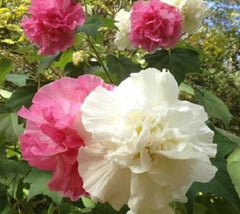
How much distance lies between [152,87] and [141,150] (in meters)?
0.08

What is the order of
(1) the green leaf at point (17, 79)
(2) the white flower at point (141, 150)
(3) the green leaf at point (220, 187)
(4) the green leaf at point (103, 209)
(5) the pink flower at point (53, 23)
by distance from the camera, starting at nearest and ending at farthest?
(2) the white flower at point (141, 150)
(3) the green leaf at point (220, 187)
(4) the green leaf at point (103, 209)
(5) the pink flower at point (53, 23)
(1) the green leaf at point (17, 79)

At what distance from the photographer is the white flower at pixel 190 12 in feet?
3.51

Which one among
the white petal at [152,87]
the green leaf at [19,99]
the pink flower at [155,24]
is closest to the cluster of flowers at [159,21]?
the pink flower at [155,24]

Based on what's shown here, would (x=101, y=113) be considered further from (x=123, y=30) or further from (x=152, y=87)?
(x=123, y=30)

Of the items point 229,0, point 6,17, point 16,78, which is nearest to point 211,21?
point 229,0

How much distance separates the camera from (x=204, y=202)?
0.95 metres

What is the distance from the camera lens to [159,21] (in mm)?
1004

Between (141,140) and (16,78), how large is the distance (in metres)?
0.81

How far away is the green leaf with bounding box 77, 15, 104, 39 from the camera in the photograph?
948 millimetres

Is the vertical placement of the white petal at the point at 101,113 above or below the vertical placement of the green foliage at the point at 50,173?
above

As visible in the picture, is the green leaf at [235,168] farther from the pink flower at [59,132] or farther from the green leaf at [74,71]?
the green leaf at [74,71]

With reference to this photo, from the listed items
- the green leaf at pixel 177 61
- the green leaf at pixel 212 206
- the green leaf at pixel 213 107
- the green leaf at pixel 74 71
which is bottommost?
the green leaf at pixel 212 206

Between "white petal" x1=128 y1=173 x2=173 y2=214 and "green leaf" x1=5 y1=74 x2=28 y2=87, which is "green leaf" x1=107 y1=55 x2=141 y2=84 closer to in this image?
"green leaf" x1=5 y1=74 x2=28 y2=87

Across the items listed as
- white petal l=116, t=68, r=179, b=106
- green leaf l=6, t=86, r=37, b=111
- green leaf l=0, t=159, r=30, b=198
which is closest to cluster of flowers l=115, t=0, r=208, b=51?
green leaf l=6, t=86, r=37, b=111
